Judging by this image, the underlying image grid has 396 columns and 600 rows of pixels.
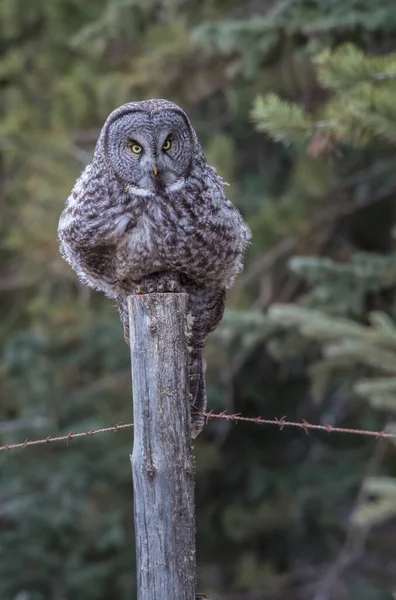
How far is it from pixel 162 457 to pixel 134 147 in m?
1.31

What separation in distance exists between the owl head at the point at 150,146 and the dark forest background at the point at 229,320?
2.06 metres

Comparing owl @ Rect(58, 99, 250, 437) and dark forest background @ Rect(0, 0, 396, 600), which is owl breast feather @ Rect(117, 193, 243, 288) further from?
dark forest background @ Rect(0, 0, 396, 600)

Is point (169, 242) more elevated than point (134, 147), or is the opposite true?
point (134, 147)

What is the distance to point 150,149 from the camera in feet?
13.0

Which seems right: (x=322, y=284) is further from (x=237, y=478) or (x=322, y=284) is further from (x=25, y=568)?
(x=237, y=478)

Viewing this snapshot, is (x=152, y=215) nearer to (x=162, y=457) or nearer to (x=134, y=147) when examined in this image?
(x=134, y=147)

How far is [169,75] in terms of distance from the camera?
9203mm

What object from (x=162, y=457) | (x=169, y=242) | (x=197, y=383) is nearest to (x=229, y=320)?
(x=197, y=383)

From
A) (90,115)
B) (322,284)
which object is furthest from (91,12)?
(322,284)

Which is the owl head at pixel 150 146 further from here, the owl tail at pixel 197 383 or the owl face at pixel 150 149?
the owl tail at pixel 197 383

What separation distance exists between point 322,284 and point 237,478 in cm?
519

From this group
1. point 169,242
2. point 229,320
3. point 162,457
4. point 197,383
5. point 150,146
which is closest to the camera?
point 162,457

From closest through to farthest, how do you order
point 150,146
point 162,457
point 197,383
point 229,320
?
1. point 162,457
2. point 150,146
3. point 197,383
4. point 229,320

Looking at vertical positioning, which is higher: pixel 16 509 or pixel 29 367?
pixel 29 367
